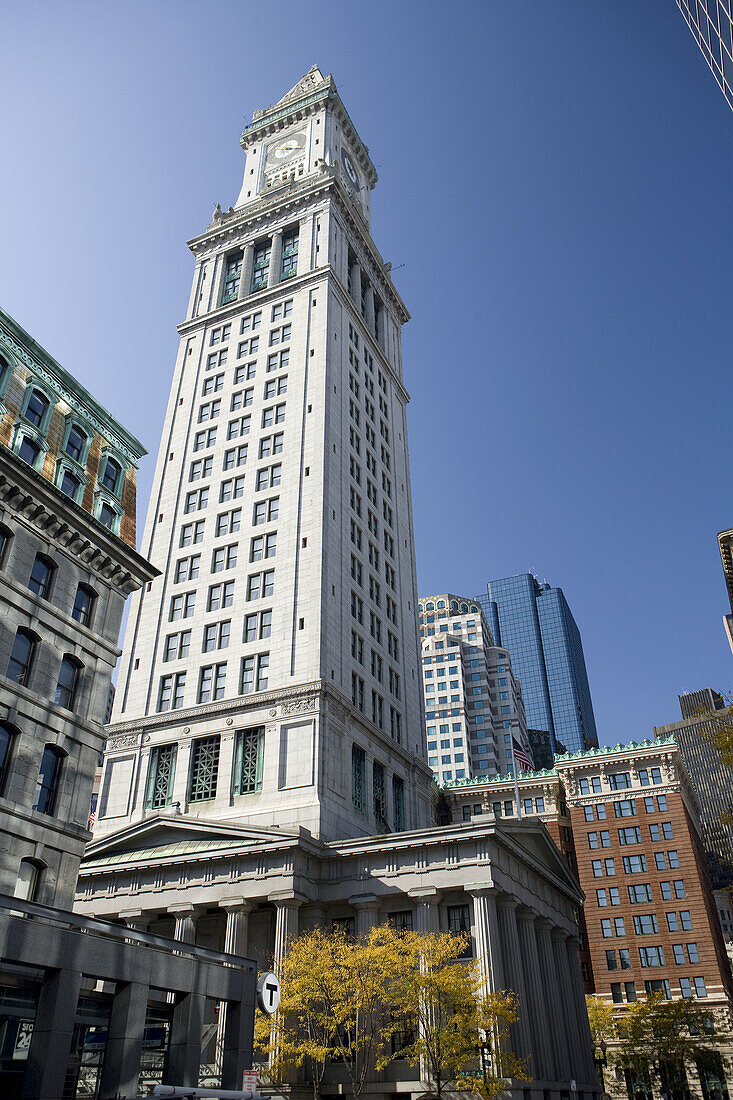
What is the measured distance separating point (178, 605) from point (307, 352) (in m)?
27.7

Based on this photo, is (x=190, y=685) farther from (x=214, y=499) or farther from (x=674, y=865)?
(x=674, y=865)

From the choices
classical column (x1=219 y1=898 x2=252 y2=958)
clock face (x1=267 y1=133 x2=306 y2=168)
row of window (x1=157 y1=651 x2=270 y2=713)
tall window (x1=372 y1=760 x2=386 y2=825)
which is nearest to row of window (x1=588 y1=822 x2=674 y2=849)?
tall window (x1=372 y1=760 x2=386 y2=825)

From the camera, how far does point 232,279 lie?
96.9 m

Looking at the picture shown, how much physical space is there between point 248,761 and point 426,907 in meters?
17.4

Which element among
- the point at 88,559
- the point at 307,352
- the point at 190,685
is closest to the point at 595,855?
the point at 190,685

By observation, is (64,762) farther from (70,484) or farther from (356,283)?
(356,283)

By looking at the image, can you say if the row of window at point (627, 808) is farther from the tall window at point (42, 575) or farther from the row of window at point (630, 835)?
the tall window at point (42, 575)

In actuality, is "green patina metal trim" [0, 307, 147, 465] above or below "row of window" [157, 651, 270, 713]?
above

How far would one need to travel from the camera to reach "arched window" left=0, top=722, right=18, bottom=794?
1404 inches

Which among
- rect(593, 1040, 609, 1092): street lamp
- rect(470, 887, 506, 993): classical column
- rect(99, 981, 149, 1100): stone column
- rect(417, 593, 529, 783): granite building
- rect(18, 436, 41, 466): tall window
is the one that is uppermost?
rect(417, 593, 529, 783): granite building

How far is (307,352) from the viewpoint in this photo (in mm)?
81312

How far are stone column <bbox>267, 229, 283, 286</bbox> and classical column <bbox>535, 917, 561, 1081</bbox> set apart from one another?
6775 centimetres

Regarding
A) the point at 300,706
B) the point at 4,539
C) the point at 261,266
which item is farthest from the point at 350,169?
the point at 4,539

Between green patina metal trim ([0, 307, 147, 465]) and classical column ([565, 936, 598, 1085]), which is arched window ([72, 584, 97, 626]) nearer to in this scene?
green patina metal trim ([0, 307, 147, 465])
